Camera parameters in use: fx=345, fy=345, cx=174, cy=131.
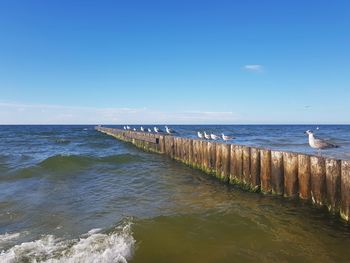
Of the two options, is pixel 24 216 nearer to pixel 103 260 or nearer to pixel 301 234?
pixel 103 260

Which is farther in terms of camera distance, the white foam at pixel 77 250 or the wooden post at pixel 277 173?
the wooden post at pixel 277 173

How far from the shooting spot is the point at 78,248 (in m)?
5.73

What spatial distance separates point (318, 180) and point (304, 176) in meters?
0.48

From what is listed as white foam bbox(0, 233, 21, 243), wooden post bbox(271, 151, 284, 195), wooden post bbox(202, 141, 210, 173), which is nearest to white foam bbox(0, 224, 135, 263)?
white foam bbox(0, 233, 21, 243)

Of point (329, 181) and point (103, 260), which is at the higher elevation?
point (329, 181)

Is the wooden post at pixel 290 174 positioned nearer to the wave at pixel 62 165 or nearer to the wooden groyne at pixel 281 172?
the wooden groyne at pixel 281 172

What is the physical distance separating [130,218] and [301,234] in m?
3.49

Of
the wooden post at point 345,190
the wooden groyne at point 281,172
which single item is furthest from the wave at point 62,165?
the wooden post at point 345,190

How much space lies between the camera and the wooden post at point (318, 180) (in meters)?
7.56

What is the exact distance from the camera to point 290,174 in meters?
8.64

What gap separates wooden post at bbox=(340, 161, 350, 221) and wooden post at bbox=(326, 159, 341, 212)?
0.44ft

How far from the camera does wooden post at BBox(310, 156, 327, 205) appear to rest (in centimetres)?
756

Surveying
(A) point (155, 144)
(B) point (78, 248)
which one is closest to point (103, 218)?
(B) point (78, 248)

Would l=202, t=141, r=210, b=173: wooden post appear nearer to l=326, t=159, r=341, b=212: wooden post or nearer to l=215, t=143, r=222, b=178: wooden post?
l=215, t=143, r=222, b=178: wooden post
